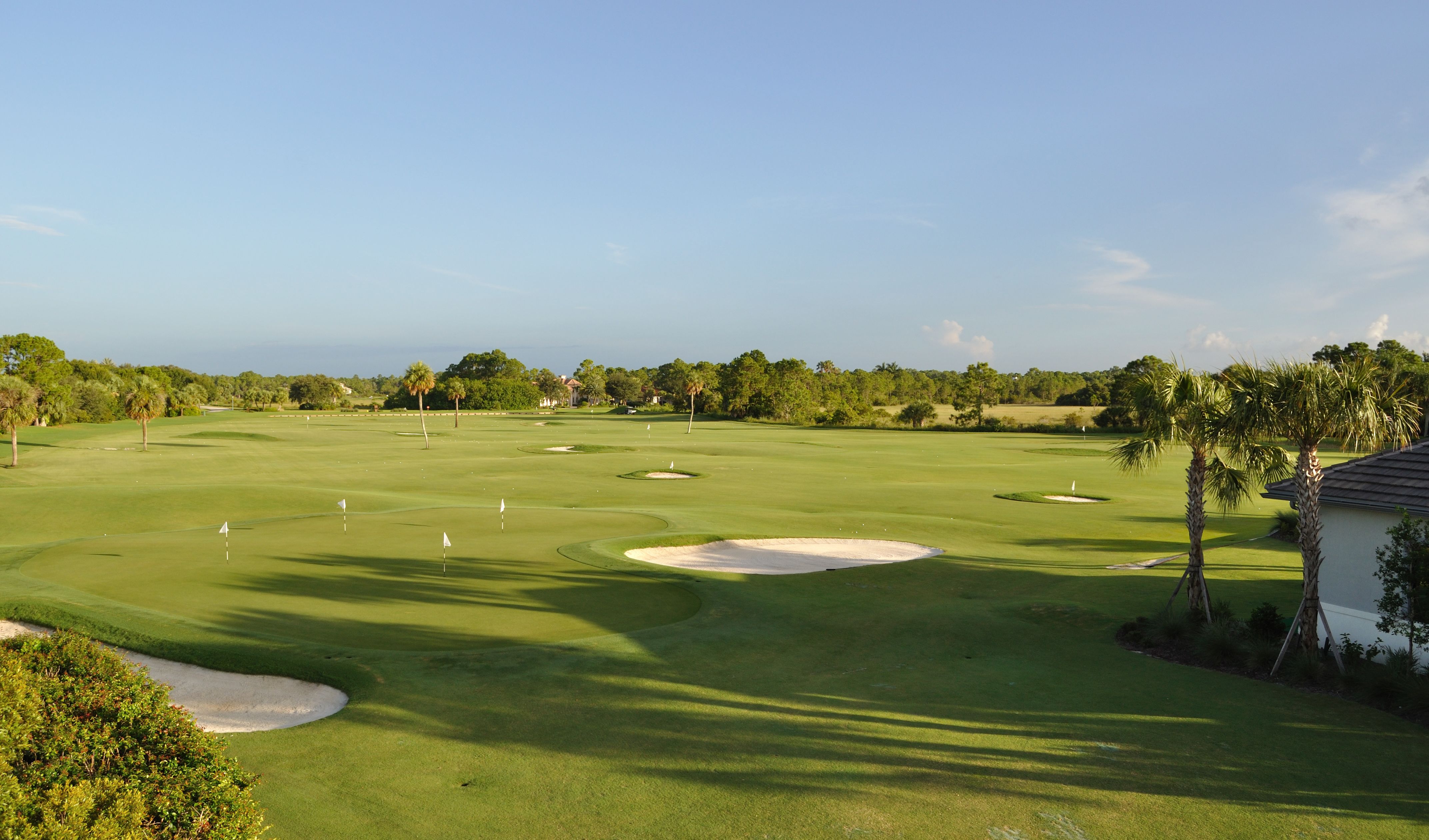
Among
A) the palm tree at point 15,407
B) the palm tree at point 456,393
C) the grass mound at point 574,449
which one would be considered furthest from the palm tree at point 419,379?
the palm tree at point 15,407

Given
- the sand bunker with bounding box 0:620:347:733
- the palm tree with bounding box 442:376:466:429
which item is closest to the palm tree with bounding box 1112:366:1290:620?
the sand bunker with bounding box 0:620:347:733

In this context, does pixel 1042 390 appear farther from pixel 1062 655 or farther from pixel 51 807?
pixel 51 807

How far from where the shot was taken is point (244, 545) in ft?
78.2

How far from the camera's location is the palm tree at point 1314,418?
13.0 meters

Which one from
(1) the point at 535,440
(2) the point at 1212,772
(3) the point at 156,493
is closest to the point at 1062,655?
(2) the point at 1212,772

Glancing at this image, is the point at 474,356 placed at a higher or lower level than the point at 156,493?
higher

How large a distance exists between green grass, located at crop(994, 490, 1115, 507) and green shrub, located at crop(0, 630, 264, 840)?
3775 cm

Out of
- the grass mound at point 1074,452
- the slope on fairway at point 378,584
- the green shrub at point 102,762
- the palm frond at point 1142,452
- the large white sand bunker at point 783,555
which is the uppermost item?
the palm frond at point 1142,452

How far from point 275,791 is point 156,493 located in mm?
32650

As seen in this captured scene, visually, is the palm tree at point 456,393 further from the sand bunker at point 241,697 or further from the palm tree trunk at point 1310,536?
the palm tree trunk at point 1310,536

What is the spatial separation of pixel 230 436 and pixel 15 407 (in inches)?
1094

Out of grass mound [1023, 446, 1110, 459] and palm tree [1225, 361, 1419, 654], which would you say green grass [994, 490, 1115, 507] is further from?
grass mound [1023, 446, 1110, 459]

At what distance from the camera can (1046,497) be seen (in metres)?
41.0

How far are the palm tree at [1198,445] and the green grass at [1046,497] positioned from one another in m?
21.9
